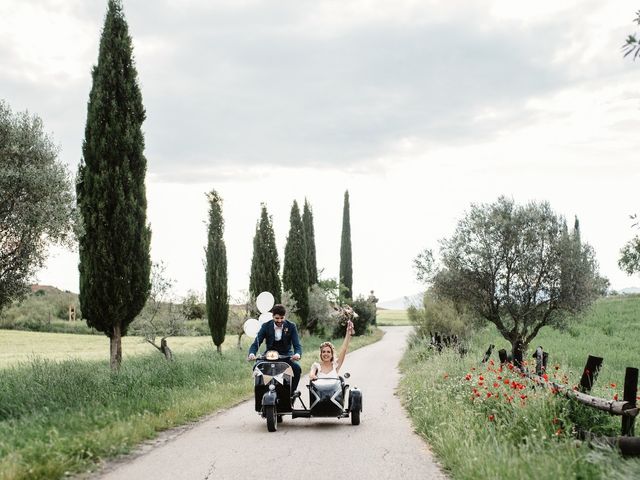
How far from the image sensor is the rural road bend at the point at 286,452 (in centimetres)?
643

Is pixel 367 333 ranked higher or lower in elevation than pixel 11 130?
lower

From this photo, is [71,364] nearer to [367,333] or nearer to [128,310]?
[128,310]

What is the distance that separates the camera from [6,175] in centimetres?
1312


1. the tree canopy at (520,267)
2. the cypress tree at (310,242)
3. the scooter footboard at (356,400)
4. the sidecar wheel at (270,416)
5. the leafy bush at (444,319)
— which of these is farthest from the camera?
the cypress tree at (310,242)

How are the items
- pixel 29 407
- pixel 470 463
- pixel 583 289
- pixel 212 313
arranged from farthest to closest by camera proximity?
pixel 212 313 → pixel 583 289 → pixel 29 407 → pixel 470 463

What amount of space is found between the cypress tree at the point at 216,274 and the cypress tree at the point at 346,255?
29.5 meters

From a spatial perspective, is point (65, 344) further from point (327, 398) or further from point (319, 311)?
point (327, 398)

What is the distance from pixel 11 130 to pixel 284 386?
908 cm

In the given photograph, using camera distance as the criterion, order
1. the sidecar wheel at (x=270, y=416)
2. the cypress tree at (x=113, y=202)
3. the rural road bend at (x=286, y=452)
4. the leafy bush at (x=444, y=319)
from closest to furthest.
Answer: the rural road bend at (x=286, y=452) < the sidecar wheel at (x=270, y=416) < the cypress tree at (x=113, y=202) < the leafy bush at (x=444, y=319)

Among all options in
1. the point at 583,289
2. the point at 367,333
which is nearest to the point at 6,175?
the point at 583,289

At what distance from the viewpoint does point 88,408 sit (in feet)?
29.8

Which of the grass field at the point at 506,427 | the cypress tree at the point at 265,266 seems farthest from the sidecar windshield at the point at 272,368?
the cypress tree at the point at 265,266

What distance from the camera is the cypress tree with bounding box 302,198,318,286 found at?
164 ft

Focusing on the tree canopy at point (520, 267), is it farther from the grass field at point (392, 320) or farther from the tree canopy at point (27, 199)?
the grass field at point (392, 320)
